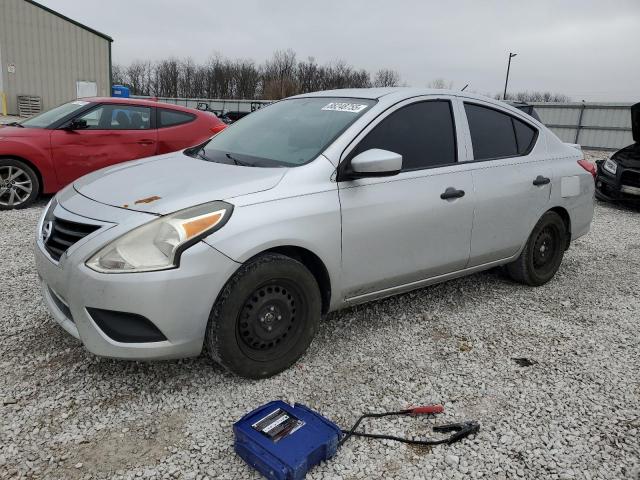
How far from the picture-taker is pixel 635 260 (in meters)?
5.87

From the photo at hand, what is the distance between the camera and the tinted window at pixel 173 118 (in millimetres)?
7433

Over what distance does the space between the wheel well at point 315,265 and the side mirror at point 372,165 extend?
1.64 ft

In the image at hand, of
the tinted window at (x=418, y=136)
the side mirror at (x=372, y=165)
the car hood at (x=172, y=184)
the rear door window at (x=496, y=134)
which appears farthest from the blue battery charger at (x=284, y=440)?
the rear door window at (x=496, y=134)

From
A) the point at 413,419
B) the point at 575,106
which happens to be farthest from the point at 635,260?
the point at 575,106

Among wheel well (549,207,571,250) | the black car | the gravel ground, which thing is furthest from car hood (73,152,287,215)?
the black car

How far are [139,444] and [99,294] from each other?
72 cm

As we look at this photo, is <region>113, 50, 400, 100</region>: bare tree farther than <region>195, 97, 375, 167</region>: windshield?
Yes

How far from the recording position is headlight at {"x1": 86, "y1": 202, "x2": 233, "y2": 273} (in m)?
2.41

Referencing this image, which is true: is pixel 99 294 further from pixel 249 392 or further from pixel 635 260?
pixel 635 260

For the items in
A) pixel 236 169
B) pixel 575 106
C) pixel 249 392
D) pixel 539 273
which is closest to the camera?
pixel 249 392

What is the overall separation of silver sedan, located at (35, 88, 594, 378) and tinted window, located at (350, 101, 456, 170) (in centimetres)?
1

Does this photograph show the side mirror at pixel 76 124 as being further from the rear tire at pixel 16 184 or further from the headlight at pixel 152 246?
the headlight at pixel 152 246

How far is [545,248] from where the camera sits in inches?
180

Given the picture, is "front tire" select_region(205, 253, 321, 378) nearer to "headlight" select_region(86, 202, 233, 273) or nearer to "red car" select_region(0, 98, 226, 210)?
"headlight" select_region(86, 202, 233, 273)
